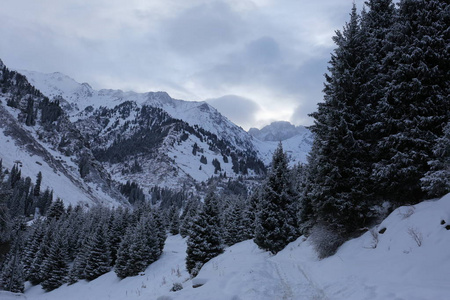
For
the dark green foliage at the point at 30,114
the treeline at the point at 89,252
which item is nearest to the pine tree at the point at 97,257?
the treeline at the point at 89,252

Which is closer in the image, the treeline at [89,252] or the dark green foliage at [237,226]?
the treeline at [89,252]

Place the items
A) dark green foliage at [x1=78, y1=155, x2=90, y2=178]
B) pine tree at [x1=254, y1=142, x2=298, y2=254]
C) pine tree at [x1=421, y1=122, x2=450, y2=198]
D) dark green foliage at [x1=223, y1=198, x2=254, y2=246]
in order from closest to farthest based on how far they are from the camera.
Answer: pine tree at [x1=421, y1=122, x2=450, y2=198]
pine tree at [x1=254, y1=142, x2=298, y2=254]
dark green foliage at [x1=223, y1=198, x2=254, y2=246]
dark green foliage at [x1=78, y1=155, x2=90, y2=178]

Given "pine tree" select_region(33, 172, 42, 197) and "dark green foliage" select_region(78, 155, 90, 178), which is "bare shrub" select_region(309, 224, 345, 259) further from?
"dark green foliage" select_region(78, 155, 90, 178)

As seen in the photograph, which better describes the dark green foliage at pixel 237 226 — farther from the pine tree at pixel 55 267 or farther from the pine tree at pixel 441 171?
the pine tree at pixel 441 171

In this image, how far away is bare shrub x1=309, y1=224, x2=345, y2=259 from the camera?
44.2 feet

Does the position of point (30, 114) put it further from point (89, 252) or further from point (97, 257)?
point (97, 257)

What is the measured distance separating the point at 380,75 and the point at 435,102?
3007 mm

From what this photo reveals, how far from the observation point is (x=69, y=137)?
175375mm

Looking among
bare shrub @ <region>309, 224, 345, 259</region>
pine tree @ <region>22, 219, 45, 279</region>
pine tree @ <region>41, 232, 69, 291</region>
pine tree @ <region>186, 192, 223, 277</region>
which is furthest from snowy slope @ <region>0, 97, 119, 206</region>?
bare shrub @ <region>309, 224, 345, 259</region>

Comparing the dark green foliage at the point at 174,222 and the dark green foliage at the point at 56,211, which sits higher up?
the dark green foliage at the point at 56,211

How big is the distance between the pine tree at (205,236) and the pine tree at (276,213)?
531 cm

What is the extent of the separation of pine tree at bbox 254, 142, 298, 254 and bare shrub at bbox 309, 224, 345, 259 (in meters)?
7.58

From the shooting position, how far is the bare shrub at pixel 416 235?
824 centimetres

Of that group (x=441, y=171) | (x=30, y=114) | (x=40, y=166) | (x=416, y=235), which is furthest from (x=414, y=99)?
(x=30, y=114)
